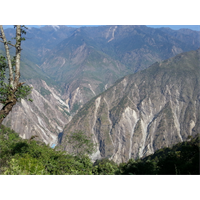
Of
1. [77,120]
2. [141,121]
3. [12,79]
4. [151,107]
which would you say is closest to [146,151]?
[141,121]

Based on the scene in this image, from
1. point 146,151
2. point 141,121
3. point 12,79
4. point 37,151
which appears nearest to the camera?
point 12,79

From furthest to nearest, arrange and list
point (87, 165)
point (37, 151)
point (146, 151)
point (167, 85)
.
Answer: point (167, 85), point (146, 151), point (87, 165), point (37, 151)

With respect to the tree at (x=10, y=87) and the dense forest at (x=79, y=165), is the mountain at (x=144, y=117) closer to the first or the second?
the dense forest at (x=79, y=165)

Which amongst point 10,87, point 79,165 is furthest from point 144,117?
point 10,87

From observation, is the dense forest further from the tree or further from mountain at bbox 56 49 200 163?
mountain at bbox 56 49 200 163

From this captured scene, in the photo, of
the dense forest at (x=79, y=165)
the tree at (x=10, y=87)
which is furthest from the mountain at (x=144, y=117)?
the tree at (x=10, y=87)

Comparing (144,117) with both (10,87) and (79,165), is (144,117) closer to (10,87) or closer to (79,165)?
(79,165)

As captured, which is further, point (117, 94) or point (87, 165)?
point (117, 94)

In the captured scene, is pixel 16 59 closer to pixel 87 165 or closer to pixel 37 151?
pixel 37 151
